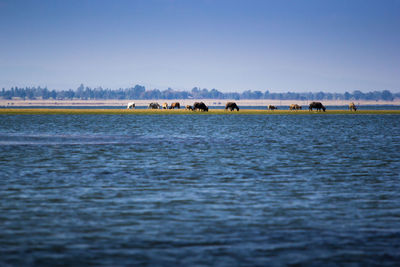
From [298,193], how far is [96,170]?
12.0 meters

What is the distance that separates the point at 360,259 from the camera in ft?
39.7

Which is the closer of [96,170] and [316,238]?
[316,238]

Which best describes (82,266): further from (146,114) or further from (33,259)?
(146,114)

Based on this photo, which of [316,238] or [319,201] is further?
[319,201]

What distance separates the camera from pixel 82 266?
37.8 ft

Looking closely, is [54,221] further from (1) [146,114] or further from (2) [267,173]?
(1) [146,114]

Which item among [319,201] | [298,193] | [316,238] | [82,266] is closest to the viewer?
[82,266]

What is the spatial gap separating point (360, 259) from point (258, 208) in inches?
243

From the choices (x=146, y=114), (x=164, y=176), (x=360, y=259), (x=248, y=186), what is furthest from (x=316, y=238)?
(x=146, y=114)

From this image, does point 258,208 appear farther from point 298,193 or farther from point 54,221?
point 54,221

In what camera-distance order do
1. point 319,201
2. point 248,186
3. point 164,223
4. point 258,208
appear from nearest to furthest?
point 164,223, point 258,208, point 319,201, point 248,186

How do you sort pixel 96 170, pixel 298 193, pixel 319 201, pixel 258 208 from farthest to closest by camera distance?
pixel 96 170 < pixel 298 193 < pixel 319 201 < pixel 258 208

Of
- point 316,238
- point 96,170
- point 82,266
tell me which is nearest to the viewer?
point 82,266

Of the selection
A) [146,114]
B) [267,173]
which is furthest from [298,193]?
[146,114]
